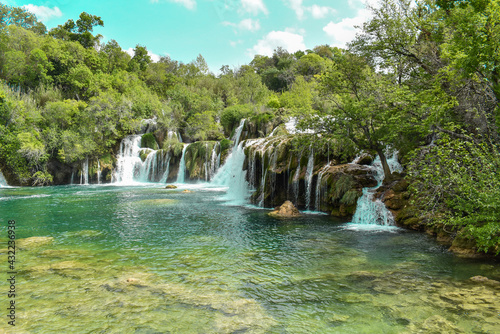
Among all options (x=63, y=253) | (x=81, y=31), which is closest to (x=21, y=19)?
(x=81, y=31)

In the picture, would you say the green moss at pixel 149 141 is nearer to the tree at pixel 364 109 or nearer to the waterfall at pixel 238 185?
the waterfall at pixel 238 185

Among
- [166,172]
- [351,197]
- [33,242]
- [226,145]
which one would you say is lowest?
[33,242]

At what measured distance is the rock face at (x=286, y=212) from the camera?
49.7 ft

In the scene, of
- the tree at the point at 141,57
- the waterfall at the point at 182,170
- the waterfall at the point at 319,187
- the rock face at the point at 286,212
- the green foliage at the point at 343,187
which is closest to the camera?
the green foliage at the point at 343,187

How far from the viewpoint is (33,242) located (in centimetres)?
1058

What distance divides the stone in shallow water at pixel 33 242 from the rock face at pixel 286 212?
9.87 m

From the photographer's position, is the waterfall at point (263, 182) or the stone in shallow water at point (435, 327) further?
the waterfall at point (263, 182)

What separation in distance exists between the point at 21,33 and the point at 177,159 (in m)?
36.7

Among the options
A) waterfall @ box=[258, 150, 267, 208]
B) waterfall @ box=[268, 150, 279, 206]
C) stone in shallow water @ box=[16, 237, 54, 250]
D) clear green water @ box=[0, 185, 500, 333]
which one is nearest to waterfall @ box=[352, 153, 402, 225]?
clear green water @ box=[0, 185, 500, 333]

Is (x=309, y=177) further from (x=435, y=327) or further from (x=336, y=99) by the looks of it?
(x=435, y=327)

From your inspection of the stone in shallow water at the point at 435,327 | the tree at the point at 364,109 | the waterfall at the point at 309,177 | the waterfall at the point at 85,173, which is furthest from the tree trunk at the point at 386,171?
the waterfall at the point at 85,173

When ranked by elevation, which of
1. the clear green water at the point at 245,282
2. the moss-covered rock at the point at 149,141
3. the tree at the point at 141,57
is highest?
the tree at the point at 141,57

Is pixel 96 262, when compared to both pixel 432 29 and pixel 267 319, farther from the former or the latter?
pixel 432 29

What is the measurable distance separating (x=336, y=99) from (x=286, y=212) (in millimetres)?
7223
